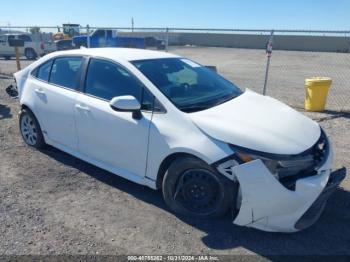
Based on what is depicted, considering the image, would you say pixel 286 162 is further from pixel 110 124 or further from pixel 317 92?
pixel 317 92

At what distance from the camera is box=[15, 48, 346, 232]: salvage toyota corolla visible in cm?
298

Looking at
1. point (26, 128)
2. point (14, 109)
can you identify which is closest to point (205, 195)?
point (26, 128)

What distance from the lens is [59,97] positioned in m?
4.40

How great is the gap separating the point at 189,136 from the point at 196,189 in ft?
1.78

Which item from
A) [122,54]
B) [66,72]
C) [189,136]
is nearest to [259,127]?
[189,136]

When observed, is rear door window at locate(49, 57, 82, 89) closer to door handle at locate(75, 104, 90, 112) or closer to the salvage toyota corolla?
the salvage toyota corolla

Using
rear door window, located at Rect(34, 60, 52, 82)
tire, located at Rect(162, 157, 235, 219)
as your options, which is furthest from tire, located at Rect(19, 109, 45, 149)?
tire, located at Rect(162, 157, 235, 219)

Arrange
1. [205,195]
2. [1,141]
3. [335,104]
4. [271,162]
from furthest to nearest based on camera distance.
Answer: [335,104] → [1,141] → [205,195] → [271,162]

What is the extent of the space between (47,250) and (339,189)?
3.33 m

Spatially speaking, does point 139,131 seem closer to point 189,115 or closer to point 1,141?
point 189,115

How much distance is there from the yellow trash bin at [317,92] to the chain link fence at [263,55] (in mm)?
606

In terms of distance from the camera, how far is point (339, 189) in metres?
4.12

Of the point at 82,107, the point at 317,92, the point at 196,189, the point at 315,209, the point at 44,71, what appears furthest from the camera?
the point at 317,92

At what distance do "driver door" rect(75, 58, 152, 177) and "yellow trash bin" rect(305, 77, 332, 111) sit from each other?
5339 millimetres
